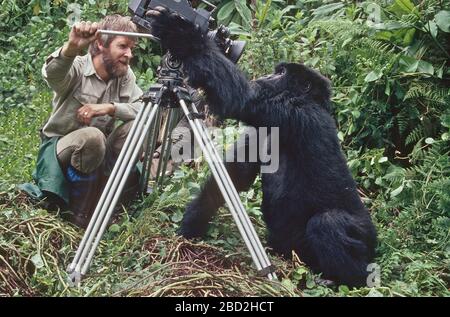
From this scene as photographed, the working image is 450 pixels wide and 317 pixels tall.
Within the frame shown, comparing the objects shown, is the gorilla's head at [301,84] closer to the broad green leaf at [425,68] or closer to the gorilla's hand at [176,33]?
the gorilla's hand at [176,33]

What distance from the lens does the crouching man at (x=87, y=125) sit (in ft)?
15.2

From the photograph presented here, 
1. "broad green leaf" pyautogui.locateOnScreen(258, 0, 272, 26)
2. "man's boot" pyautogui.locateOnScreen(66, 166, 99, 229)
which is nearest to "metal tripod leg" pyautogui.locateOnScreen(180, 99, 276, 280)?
"man's boot" pyautogui.locateOnScreen(66, 166, 99, 229)

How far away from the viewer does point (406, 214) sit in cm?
476

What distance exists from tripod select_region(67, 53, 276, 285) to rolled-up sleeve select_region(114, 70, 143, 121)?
638 mm

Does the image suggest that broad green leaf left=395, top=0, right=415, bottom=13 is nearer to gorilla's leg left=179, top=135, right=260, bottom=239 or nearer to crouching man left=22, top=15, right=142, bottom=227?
gorilla's leg left=179, top=135, right=260, bottom=239

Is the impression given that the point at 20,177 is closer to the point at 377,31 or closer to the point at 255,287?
the point at 255,287

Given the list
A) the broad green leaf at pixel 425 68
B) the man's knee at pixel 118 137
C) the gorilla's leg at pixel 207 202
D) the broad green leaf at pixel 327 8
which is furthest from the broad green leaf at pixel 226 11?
the gorilla's leg at pixel 207 202

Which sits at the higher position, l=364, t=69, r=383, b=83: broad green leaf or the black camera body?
the black camera body

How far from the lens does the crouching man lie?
4.64 m

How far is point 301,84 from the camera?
4.39m

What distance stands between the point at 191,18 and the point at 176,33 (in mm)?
99

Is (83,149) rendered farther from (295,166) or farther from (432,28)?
(432,28)

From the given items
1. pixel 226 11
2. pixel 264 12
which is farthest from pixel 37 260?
pixel 226 11
